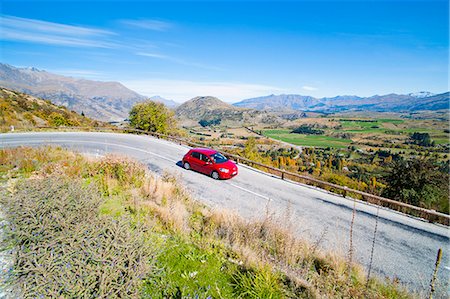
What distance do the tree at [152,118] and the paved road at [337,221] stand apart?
58.3 ft

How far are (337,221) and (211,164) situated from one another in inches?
310

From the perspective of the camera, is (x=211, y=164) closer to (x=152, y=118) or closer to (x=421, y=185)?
(x=421, y=185)

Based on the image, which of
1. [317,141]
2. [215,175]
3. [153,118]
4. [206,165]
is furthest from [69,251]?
[317,141]

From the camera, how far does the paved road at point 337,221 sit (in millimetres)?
6676

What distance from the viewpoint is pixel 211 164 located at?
14.4 meters

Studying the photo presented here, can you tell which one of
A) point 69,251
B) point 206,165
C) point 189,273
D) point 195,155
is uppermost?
point 69,251

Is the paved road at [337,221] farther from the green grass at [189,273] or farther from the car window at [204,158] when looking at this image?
the green grass at [189,273]

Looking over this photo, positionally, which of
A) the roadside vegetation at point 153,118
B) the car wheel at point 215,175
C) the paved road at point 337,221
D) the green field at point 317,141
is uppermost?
the roadside vegetation at point 153,118

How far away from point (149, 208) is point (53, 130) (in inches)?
1168

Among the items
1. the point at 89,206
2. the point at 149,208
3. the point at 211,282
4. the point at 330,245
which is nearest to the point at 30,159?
the point at 149,208

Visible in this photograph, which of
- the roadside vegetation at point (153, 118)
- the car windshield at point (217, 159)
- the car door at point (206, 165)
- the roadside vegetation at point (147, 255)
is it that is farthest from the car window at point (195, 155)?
the roadside vegetation at point (153, 118)

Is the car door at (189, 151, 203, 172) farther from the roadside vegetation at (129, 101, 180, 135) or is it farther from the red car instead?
the roadside vegetation at (129, 101, 180, 135)

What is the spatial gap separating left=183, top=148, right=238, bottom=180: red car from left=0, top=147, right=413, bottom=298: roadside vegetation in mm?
6486

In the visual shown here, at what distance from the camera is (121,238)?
9.82 ft
